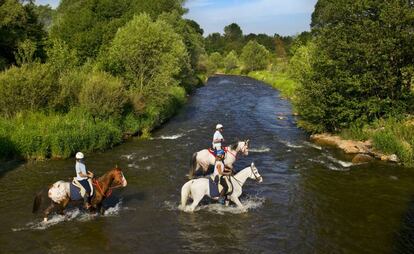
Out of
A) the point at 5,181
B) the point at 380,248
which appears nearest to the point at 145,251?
the point at 380,248

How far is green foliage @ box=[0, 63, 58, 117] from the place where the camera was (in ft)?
95.2

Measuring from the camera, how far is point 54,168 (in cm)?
2583

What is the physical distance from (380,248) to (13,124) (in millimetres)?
23261

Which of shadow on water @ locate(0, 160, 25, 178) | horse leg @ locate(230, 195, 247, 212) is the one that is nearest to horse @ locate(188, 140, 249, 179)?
horse leg @ locate(230, 195, 247, 212)

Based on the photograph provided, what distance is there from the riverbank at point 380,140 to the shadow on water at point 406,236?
8675mm

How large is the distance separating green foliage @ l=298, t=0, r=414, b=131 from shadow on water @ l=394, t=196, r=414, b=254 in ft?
46.3

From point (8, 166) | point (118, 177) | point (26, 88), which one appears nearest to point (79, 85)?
point (26, 88)

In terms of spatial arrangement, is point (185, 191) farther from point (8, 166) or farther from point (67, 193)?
point (8, 166)

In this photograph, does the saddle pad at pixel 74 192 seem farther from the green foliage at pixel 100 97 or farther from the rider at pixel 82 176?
the green foliage at pixel 100 97

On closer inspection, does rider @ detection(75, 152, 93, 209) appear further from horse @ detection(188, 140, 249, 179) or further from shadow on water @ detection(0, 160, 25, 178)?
shadow on water @ detection(0, 160, 25, 178)

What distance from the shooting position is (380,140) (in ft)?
95.8

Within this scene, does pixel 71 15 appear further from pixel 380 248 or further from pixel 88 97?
pixel 380 248

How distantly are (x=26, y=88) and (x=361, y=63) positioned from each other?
77.7 feet

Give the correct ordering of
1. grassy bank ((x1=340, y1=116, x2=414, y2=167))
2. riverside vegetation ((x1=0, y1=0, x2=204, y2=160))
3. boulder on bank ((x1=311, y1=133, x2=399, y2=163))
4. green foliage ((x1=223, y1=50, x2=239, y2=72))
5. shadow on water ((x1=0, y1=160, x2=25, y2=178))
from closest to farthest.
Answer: shadow on water ((x1=0, y1=160, x2=25, y2=178)), grassy bank ((x1=340, y1=116, x2=414, y2=167)), boulder on bank ((x1=311, y1=133, x2=399, y2=163)), riverside vegetation ((x1=0, y1=0, x2=204, y2=160)), green foliage ((x1=223, y1=50, x2=239, y2=72))
